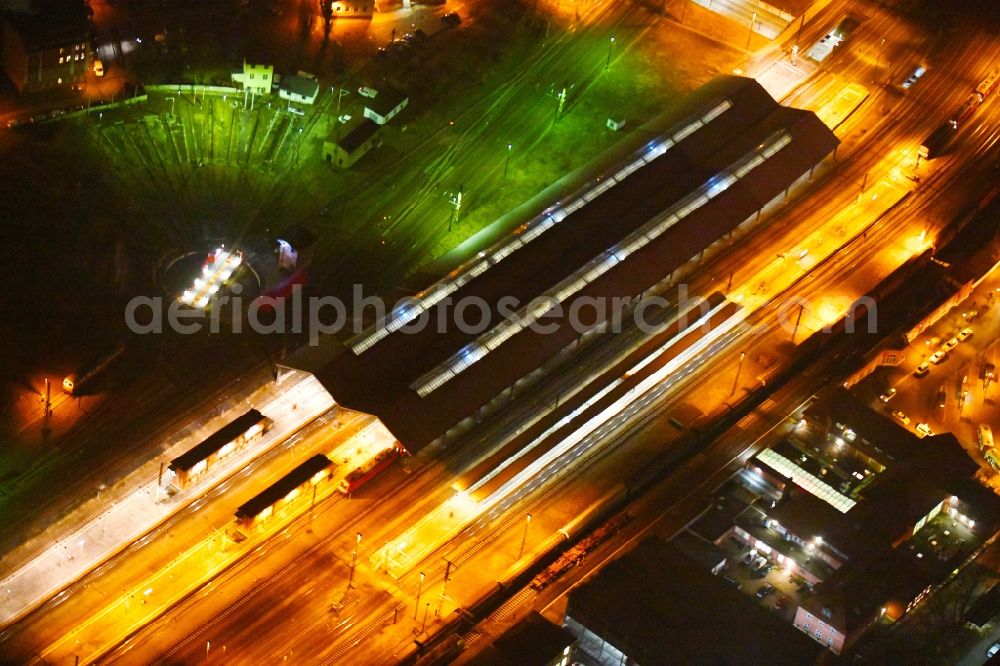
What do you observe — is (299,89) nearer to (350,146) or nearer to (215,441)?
(350,146)

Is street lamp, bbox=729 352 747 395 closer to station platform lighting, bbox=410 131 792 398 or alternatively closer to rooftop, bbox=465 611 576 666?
station platform lighting, bbox=410 131 792 398

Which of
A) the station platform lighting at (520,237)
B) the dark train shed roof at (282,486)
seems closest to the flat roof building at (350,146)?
the station platform lighting at (520,237)

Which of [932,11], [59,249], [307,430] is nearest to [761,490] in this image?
[307,430]

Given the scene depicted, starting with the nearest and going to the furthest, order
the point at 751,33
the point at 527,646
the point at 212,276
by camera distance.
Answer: the point at 527,646, the point at 212,276, the point at 751,33

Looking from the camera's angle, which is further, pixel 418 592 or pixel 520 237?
pixel 520 237

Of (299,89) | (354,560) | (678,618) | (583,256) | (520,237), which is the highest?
(299,89)

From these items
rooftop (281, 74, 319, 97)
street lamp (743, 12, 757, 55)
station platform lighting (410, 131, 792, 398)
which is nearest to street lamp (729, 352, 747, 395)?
station platform lighting (410, 131, 792, 398)

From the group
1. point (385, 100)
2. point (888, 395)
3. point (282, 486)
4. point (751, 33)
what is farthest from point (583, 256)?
point (751, 33)

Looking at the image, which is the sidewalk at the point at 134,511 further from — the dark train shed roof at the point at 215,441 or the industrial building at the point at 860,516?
the industrial building at the point at 860,516
